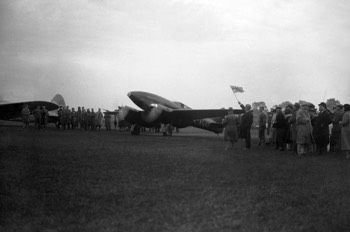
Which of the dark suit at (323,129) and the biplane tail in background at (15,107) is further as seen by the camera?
the biplane tail in background at (15,107)

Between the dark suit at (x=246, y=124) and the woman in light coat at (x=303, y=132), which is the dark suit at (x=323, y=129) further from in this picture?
the dark suit at (x=246, y=124)

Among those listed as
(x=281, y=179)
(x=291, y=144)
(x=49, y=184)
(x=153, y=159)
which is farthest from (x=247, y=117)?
(x=49, y=184)

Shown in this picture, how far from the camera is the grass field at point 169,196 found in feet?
13.4

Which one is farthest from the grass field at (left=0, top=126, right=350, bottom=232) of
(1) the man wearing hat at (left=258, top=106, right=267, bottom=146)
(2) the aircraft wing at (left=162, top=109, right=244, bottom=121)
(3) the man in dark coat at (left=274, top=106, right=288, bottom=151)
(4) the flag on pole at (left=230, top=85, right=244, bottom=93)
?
(2) the aircraft wing at (left=162, top=109, right=244, bottom=121)

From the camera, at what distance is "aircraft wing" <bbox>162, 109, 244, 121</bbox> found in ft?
82.8

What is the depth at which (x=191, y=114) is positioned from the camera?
26359 millimetres

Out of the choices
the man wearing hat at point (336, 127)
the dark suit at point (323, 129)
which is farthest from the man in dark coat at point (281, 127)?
the man wearing hat at point (336, 127)

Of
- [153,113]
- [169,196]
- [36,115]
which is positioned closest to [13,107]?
[36,115]

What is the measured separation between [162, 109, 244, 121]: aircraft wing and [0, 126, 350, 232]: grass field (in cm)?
1640

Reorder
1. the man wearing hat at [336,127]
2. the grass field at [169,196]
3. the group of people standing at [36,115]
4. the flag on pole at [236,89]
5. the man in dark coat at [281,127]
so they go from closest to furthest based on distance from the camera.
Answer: the grass field at [169,196] → the man wearing hat at [336,127] → the man in dark coat at [281,127] → the flag on pole at [236,89] → the group of people standing at [36,115]

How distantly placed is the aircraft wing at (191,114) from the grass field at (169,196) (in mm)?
16400

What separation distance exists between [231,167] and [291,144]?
7.39 metres

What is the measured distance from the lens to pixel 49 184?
237 inches

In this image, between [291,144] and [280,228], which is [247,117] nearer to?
[291,144]
